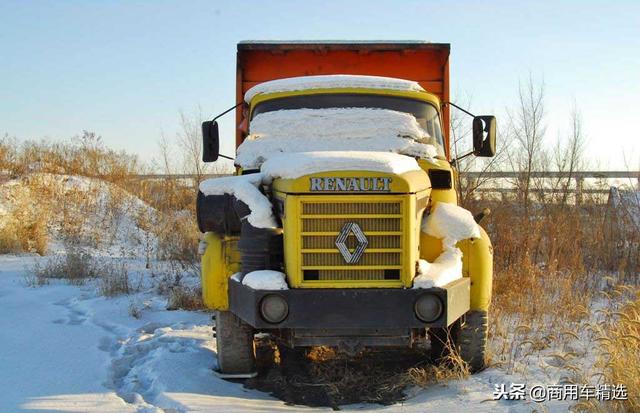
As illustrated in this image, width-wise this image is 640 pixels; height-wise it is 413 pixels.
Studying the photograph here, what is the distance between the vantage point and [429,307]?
393cm

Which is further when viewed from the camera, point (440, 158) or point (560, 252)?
point (560, 252)

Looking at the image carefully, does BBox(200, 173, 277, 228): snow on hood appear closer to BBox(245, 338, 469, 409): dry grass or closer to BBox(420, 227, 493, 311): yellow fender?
BBox(420, 227, 493, 311): yellow fender

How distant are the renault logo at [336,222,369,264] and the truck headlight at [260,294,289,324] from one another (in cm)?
51

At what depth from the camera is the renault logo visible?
398 cm

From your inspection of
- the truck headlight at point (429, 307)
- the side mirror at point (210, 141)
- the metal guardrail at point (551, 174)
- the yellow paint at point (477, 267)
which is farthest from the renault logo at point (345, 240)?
the metal guardrail at point (551, 174)

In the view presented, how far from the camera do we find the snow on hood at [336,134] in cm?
507

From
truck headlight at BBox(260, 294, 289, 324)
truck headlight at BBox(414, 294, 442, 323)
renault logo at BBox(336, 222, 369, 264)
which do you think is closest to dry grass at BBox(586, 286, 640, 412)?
truck headlight at BBox(414, 294, 442, 323)

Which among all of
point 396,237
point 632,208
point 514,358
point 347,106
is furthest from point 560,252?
→ point 396,237

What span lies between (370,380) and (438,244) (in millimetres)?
1255

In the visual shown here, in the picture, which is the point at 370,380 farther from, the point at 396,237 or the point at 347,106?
the point at 347,106

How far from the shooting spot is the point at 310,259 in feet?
13.1

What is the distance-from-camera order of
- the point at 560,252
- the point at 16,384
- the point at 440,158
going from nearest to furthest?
the point at 16,384 → the point at 440,158 → the point at 560,252

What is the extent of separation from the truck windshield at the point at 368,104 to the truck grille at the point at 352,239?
1.64 metres

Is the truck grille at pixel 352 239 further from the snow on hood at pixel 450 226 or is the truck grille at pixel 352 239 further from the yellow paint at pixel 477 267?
the yellow paint at pixel 477 267
